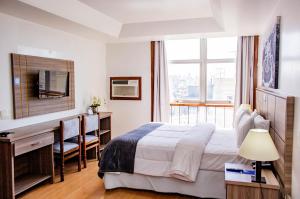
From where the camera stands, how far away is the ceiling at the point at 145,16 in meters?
3.04

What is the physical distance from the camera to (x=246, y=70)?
4.81 metres

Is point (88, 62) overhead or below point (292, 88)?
overhead

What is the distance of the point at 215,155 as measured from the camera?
297 cm

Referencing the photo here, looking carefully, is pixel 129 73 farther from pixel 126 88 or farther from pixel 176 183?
pixel 176 183

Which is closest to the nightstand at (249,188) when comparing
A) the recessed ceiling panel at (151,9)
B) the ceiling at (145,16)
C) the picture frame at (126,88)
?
the ceiling at (145,16)

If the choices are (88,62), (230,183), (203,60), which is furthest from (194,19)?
(230,183)

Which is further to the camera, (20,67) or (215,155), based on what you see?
(20,67)

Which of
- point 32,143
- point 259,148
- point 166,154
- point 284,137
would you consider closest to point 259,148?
point 259,148

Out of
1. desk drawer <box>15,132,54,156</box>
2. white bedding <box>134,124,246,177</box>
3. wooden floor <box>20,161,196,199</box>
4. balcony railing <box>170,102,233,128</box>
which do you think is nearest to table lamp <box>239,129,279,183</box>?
white bedding <box>134,124,246,177</box>

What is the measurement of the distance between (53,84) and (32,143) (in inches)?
43.3

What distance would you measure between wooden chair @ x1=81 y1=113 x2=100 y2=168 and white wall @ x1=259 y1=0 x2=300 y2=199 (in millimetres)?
2803

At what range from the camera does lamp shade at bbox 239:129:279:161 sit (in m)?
2.05

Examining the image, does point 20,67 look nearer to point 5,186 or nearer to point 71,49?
point 71,49

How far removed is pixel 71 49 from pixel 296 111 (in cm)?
364
